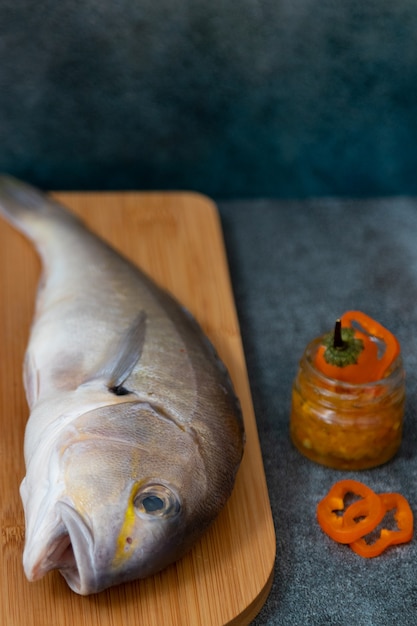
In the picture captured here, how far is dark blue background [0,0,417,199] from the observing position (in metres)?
1.84

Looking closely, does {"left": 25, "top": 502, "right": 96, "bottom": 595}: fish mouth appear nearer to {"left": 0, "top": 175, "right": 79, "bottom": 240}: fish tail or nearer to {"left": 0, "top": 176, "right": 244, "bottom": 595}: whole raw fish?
{"left": 0, "top": 176, "right": 244, "bottom": 595}: whole raw fish

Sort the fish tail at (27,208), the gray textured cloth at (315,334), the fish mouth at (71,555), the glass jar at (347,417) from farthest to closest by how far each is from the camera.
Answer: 1. the fish tail at (27,208)
2. the glass jar at (347,417)
3. the gray textured cloth at (315,334)
4. the fish mouth at (71,555)

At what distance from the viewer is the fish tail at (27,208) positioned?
69.0 inches

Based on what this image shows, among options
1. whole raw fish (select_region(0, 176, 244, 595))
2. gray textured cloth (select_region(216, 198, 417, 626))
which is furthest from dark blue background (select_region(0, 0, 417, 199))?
whole raw fish (select_region(0, 176, 244, 595))

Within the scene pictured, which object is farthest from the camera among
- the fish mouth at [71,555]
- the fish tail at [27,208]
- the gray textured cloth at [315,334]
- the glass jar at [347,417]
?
the fish tail at [27,208]

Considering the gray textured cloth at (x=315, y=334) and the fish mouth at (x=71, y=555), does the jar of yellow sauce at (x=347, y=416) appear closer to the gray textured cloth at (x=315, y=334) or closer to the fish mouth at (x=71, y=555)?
the gray textured cloth at (x=315, y=334)

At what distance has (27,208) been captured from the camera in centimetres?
179

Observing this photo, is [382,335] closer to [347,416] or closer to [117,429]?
[347,416]

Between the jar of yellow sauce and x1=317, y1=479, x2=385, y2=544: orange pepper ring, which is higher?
the jar of yellow sauce

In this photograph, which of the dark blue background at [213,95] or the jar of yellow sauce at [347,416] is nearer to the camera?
the jar of yellow sauce at [347,416]

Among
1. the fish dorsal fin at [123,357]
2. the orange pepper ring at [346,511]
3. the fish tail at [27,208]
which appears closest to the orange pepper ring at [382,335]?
the orange pepper ring at [346,511]

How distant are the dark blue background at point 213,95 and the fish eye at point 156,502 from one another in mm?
1097

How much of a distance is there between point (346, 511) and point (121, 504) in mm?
383

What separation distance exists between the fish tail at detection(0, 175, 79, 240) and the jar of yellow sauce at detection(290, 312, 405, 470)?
65cm
